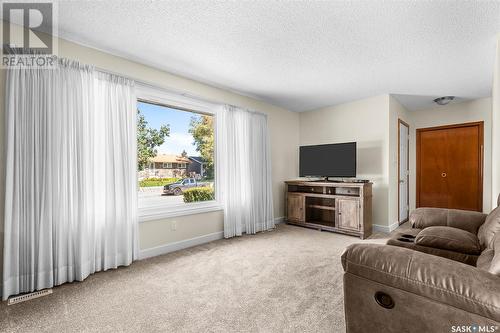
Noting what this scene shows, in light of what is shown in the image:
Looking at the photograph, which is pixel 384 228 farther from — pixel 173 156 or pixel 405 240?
pixel 173 156

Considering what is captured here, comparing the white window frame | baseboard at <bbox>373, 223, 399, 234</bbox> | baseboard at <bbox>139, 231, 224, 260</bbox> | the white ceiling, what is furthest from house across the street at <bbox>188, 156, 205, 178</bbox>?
baseboard at <bbox>373, 223, 399, 234</bbox>

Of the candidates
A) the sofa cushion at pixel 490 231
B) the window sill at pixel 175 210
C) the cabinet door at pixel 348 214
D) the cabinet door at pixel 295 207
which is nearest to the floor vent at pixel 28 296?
the window sill at pixel 175 210

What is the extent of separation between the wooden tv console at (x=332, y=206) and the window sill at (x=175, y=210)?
1656 millimetres

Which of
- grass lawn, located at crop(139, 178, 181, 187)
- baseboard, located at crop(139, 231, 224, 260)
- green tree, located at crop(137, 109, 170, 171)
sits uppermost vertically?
green tree, located at crop(137, 109, 170, 171)

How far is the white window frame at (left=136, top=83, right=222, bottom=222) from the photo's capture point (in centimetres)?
314

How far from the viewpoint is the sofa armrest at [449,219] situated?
2242mm

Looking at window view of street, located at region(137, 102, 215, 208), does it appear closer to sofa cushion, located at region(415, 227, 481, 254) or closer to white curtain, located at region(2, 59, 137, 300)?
white curtain, located at region(2, 59, 137, 300)

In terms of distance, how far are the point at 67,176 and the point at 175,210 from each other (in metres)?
1.37

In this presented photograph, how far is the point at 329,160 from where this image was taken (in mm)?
4543

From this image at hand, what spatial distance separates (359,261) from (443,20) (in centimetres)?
230

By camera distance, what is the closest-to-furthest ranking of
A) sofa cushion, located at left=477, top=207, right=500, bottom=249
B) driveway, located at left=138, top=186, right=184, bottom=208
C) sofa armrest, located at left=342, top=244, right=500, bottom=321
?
sofa armrest, located at left=342, top=244, right=500, bottom=321 < sofa cushion, located at left=477, top=207, right=500, bottom=249 < driveway, located at left=138, top=186, right=184, bottom=208

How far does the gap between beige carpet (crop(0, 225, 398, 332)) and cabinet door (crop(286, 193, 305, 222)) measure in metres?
1.61

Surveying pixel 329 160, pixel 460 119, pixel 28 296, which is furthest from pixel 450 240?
pixel 460 119

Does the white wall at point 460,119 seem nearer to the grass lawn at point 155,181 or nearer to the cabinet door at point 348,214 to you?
the cabinet door at point 348,214
